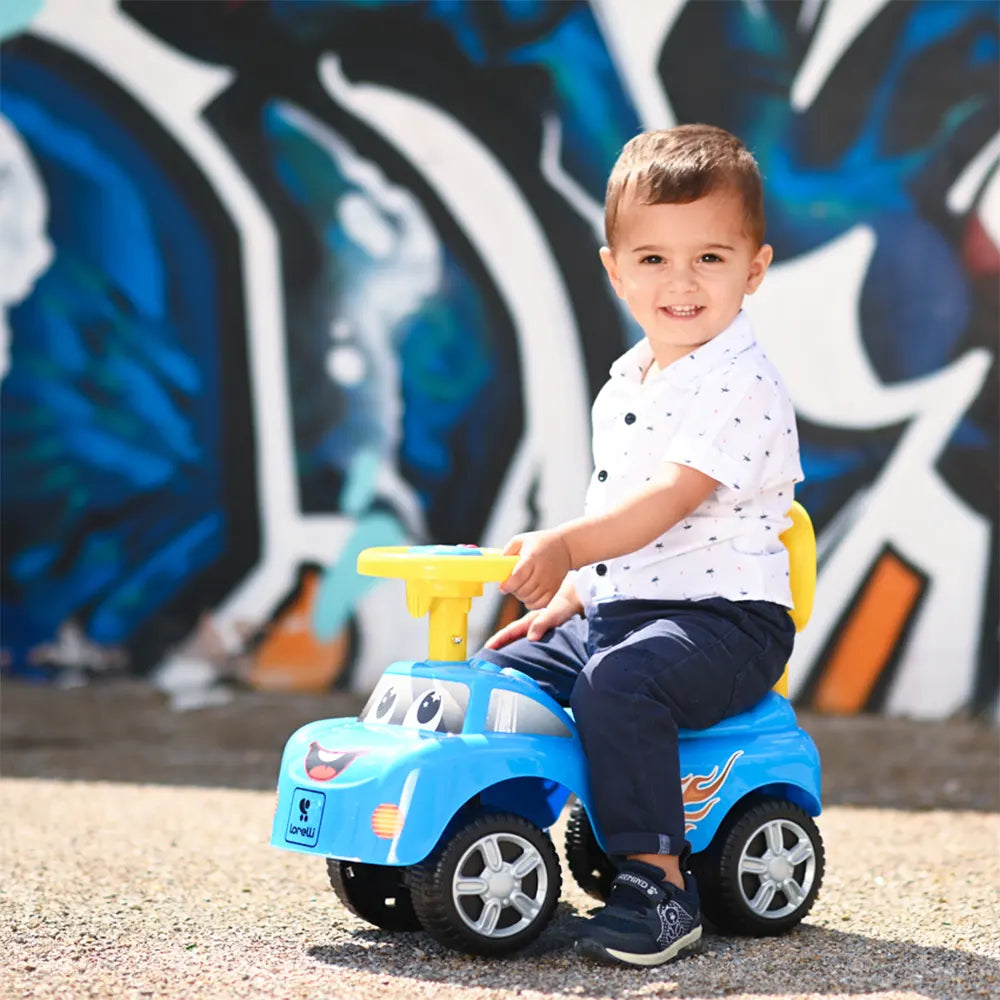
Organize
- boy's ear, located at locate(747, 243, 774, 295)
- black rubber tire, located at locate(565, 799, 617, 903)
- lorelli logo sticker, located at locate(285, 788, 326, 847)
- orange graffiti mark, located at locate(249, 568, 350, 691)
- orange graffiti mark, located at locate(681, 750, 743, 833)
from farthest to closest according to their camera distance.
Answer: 1. orange graffiti mark, located at locate(249, 568, 350, 691)
2. black rubber tire, located at locate(565, 799, 617, 903)
3. boy's ear, located at locate(747, 243, 774, 295)
4. orange graffiti mark, located at locate(681, 750, 743, 833)
5. lorelli logo sticker, located at locate(285, 788, 326, 847)

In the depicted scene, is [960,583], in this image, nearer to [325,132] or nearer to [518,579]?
[325,132]

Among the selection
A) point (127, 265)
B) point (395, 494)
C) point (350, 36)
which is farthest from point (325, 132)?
point (395, 494)

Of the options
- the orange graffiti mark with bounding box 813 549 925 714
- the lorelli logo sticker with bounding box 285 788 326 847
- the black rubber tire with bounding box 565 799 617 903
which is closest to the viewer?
the lorelli logo sticker with bounding box 285 788 326 847

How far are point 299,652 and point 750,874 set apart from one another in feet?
11.9

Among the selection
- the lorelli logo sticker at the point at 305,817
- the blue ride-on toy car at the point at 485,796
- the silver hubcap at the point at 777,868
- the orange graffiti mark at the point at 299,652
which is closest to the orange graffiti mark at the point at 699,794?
the blue ride-on toy car at the point at 485,796

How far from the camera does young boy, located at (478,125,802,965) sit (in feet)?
8.54

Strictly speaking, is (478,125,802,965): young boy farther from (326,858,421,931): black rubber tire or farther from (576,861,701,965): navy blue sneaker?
(326,858,421,931): black rubber tire

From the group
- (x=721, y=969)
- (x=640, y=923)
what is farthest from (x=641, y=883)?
(x=721, y=969)

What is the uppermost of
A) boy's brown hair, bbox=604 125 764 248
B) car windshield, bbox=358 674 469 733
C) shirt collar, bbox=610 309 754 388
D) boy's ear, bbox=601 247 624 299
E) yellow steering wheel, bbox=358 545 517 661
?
boy's brown hair, bbox=604 125 764 248

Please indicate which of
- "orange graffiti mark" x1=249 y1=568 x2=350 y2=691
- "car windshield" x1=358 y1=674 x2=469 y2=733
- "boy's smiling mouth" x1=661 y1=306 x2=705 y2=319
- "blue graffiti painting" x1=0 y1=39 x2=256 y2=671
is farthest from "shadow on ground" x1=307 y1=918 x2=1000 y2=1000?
"blue graffiti painting" x1=0 y1=39 x2=256 y2=671

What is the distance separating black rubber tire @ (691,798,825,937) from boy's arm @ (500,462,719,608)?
0.52 metres

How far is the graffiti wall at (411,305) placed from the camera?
19.3ft

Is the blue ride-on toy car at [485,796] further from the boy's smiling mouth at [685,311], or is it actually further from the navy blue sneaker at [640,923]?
the boy's smiling mouth at [685,311]

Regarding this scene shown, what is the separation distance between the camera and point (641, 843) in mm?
2598
